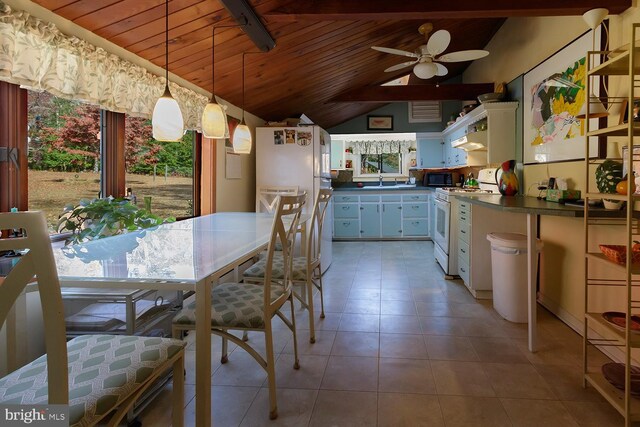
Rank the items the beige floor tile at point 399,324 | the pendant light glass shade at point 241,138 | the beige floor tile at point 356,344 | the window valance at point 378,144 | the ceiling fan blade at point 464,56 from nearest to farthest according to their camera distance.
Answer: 1. the beige floor tile at point 356,344
2. the pendant light glass shade at point 241,138
3. the beige floor tile at point 399,324
4. the ceiling fan blade at point 464,56
5. the window valance at point 378,144

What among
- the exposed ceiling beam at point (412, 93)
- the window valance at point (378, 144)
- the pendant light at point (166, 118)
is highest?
the exposed ceiling beam at point (412, 93)

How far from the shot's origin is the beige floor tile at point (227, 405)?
1623 mm

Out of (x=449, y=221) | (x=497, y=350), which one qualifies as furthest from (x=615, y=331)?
(x=449, y=221)

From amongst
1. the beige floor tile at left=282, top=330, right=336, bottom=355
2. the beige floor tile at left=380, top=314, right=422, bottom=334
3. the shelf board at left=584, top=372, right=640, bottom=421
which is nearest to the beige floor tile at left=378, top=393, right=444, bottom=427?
the beige floor tile at left=282, top=330, right=336, bottom=355

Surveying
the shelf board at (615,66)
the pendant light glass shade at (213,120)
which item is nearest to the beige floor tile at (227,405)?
the pendant light glass shade at (213,120)

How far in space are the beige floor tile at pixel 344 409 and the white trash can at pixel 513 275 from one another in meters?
1.48

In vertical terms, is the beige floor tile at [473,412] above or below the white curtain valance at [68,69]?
below

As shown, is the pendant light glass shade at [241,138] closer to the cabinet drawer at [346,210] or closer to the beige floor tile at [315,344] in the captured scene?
the beige floor tile at [315,344]

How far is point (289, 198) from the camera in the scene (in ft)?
5.69

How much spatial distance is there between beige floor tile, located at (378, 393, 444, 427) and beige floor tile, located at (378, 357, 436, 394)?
6 centimetres

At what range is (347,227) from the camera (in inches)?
254

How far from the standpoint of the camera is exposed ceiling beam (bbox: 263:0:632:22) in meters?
2.30

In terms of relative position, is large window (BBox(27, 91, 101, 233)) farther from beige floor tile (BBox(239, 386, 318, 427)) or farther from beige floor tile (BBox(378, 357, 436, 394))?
beige floor tile (BBox(378, 357, 436, 394))

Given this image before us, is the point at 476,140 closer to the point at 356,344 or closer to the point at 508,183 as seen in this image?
the point at 508,183
